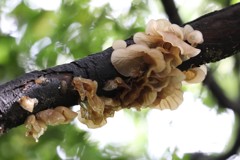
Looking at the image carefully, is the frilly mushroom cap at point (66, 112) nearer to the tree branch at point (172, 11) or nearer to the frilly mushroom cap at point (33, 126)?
the frilly mushroom cap at point (33, 126)

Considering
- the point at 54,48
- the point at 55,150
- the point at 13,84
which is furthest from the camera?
the point at 54,48

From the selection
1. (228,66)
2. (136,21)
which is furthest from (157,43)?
(228,66)

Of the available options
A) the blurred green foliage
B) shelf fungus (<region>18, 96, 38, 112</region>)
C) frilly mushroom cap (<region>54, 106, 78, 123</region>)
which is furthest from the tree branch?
shelf fungus (<region>18, 96, 38, 112</region>)

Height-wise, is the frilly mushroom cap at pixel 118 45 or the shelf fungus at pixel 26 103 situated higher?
the shelf fungus at pixel 26 103

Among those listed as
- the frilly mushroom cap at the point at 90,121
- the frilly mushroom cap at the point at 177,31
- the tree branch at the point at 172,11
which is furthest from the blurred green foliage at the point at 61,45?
the frilly mushroom cap at the point at 177,31

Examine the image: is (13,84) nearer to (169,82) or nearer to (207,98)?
(169,82)

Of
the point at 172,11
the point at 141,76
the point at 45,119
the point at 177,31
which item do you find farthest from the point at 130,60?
the point at 172,11
